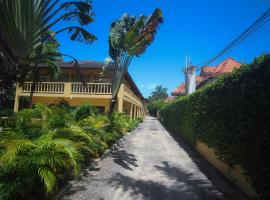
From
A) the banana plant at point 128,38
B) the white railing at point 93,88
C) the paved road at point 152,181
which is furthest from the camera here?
the white railing at point 93,88

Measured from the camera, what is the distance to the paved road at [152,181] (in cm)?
598

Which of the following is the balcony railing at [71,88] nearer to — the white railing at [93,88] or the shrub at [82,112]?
the white railing at [93,88]

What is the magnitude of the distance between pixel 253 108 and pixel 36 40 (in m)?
5.22

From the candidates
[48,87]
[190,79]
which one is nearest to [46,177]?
[48,87]

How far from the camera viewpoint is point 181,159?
1051 cm

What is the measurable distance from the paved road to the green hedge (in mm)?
879

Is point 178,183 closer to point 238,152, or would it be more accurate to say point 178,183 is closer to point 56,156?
point 238,152

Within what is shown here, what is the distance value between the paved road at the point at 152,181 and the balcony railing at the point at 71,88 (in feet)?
35.8

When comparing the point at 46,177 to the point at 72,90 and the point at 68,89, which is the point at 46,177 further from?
the point at 68,89

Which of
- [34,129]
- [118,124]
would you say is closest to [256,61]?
[34,129]

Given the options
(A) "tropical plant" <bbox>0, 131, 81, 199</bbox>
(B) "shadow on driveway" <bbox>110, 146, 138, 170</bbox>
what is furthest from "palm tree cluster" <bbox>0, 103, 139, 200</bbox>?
(B) "shadow on driveway" <bbox>110, 146, 138, 170</bbox>

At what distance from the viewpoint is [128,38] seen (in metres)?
12.3

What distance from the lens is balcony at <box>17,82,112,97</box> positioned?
67.8 ft

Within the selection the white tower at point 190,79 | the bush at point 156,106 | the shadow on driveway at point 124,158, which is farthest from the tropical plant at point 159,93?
the shadow on driveway at point 124,158
